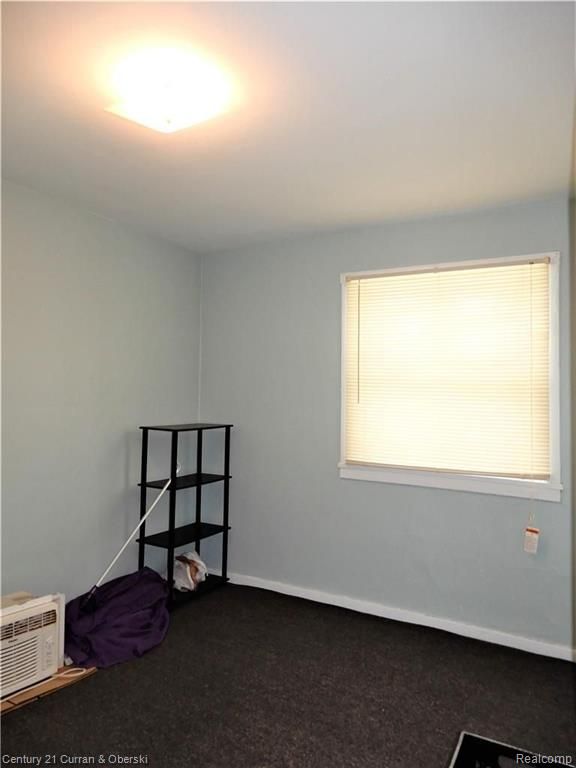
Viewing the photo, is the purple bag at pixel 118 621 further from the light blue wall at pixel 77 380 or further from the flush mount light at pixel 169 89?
the flush mount light at pixel 169 89

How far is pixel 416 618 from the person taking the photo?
3.52 metres

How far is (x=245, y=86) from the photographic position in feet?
6.70

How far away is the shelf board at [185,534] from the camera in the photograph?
3.72 m

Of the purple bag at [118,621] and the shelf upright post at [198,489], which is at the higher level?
the shelf upright post at [198,489]

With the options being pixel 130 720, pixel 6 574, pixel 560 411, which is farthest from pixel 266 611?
pixel 560 411

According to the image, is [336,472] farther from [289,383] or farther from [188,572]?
[188,572]

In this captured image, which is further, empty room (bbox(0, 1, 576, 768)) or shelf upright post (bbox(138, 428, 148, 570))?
shelf upright post (bbox(138, 428, 148, 570))

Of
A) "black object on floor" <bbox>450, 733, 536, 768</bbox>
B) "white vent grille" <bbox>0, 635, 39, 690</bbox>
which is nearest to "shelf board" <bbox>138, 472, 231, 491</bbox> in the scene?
"white vent grille" <bbox>0, 635, 39, 690</bbox>

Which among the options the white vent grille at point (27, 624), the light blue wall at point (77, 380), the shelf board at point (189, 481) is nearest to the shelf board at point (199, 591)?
the light blue wall at point (77, 380)

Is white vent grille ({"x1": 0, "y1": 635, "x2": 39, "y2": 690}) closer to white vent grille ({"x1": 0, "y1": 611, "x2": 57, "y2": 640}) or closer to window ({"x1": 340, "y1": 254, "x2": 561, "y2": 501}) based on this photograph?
white vent grille ({"x1": 0, "y1": 611, "x2": 57, "y2": 640})

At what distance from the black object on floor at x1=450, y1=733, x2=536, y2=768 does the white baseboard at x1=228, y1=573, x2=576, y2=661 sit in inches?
51.5

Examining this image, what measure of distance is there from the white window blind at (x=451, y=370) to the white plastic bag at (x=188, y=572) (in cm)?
133

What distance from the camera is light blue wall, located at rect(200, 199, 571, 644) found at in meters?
3.22

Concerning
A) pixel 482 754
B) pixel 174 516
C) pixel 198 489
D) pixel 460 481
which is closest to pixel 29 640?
pixel 174 516
